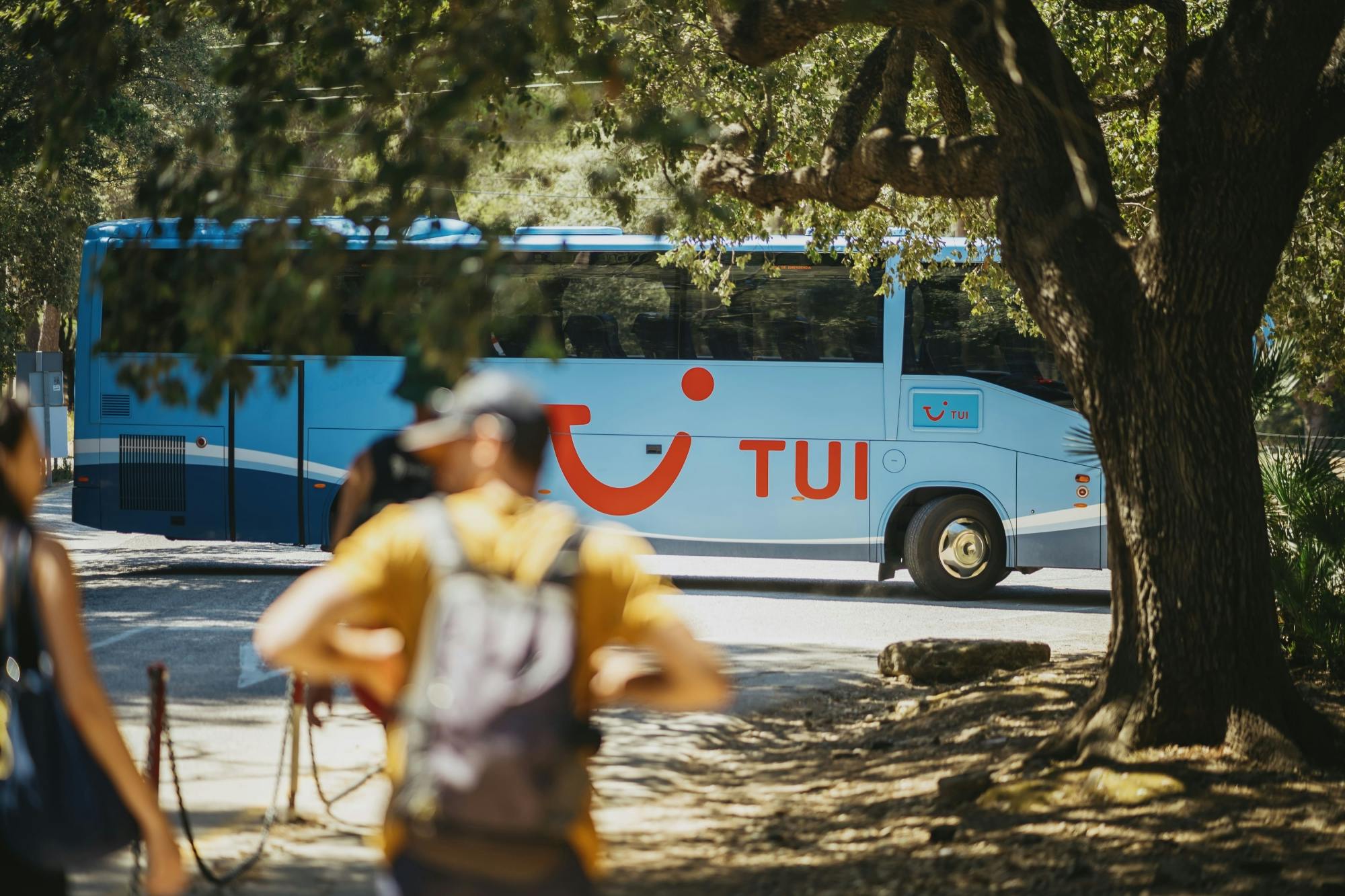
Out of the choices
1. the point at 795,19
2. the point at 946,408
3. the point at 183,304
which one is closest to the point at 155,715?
the point at 183,304

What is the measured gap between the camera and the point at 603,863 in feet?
18.6

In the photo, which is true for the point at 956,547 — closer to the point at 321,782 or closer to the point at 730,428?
the point at 730,428

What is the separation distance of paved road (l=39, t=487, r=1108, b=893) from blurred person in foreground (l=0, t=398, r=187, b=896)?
2.54 meters

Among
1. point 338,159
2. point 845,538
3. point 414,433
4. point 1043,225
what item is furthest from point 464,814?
point 845,538

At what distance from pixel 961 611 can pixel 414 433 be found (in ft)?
39.4

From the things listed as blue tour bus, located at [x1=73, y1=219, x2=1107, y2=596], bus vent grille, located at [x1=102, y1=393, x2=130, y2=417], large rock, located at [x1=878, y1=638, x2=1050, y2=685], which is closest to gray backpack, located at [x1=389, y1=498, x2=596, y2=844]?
large rock, located at [x1=878, y1=638, x2=1050, y2=685]

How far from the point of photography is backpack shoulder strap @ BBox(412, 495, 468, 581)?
250 centimetres

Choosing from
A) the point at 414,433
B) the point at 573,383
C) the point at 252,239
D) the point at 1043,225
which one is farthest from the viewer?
the point at 573,383

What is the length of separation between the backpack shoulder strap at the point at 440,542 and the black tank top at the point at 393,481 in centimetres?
215

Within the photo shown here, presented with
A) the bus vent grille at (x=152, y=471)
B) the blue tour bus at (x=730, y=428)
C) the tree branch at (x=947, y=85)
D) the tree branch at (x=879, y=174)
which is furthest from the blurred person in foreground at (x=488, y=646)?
the bus vent grille at (x=152, y=471)

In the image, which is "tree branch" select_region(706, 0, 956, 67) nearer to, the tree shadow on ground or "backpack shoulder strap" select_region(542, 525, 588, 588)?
the tree shadow on ground

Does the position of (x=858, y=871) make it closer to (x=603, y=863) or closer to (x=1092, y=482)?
(x=603, y=863)

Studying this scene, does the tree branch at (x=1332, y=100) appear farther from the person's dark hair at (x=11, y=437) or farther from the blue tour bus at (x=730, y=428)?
the blue tour bus at (x=730, y=428)

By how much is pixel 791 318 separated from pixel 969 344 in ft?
6.16
